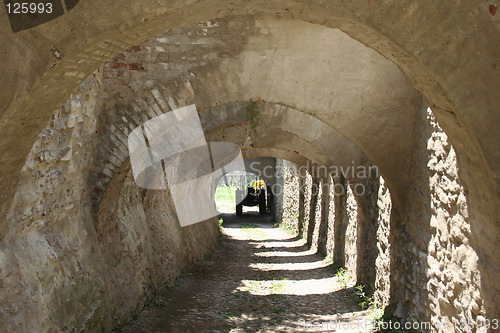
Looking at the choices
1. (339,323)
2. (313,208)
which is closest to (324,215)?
(313,208)

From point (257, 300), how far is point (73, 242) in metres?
4.17

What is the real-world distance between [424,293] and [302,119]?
5.34 meters

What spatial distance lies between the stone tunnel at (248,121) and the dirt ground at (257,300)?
0.47 metres

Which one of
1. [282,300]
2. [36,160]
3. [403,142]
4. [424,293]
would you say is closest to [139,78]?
[36,160]

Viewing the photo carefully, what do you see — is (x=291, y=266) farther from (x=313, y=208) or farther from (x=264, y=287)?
(x=313, y=208)

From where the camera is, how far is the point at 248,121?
372 inches

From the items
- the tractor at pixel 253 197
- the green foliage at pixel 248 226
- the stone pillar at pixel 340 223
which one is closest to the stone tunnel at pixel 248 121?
the stone pillar at pixel 340 223

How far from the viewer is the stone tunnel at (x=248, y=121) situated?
2664 millimetres

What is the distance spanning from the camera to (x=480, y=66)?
8.84 feet

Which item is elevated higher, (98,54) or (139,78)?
(139,78)

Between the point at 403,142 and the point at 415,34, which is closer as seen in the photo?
the point at 415,34

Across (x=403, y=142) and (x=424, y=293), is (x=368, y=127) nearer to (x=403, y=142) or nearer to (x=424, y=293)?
(x=403, y=142)

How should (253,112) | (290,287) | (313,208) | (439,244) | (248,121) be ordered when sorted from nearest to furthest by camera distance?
(439,244), (253,112), (248,121), (290,287), (313,208)

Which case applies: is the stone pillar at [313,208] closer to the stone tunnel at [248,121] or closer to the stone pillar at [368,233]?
the stone tunnel at [248,121]
